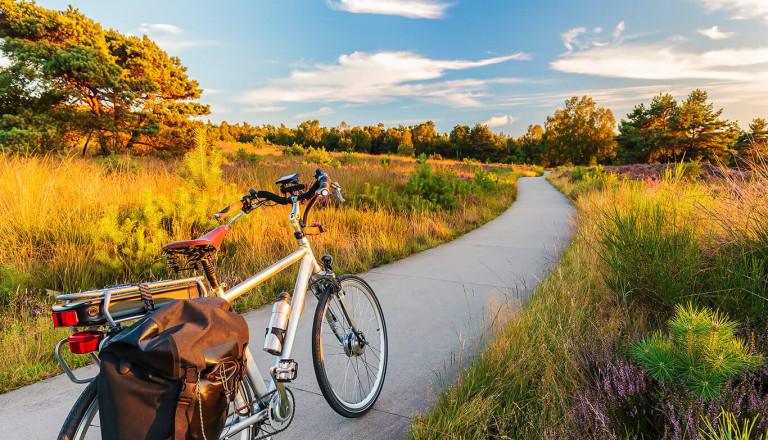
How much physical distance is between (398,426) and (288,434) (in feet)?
2.21

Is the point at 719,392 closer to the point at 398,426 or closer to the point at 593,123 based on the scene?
the point at 398,426

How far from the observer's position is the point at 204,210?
5418 millimetres

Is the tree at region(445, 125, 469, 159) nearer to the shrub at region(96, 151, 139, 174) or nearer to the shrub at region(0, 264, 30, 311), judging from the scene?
the shrub at region(96, 151, 139, 174)

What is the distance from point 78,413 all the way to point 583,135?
83742mm

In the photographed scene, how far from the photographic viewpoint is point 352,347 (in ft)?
8.45

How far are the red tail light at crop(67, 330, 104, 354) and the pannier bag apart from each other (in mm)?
146

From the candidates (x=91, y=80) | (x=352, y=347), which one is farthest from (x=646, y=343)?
(x=91, y=80)

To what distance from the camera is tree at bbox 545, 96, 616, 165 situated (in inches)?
2840

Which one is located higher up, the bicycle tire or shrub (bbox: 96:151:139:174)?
shrub (bbox: 96:151:139:174)

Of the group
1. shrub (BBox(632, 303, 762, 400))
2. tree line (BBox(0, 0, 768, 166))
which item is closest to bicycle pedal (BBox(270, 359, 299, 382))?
shrub (BBox(632, 303, 762, 400))

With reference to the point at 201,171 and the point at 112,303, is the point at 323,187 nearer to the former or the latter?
the point at 112,303

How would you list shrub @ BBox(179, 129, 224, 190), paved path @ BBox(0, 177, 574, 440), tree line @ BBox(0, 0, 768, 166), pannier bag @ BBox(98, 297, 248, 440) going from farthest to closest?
tree line @ BBox(0, 0, 768, 166) < shrub @ BBox(179, 129, 224, 190) < paved path @ BBox(0, 177, 574, 440) < pannier bag @ BBox(98, 297, 248, 440)

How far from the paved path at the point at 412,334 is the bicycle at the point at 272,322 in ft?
0.61

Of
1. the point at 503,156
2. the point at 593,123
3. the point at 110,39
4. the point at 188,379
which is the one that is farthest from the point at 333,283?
the point at 503,156
